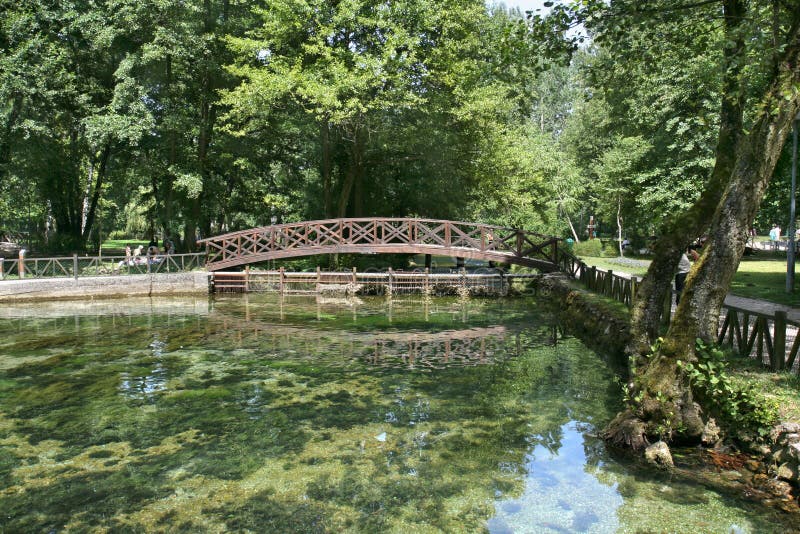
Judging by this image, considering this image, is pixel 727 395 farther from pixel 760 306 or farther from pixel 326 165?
pixel 326 165

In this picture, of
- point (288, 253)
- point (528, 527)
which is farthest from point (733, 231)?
point (288, 253)

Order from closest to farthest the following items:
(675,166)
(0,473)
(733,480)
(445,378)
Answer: (733,480) → (0,473) → (445,378) → (675,166)

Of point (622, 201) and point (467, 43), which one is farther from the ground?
point (467, 43)

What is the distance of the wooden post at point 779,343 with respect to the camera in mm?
8568

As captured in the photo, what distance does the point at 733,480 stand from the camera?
7.14m

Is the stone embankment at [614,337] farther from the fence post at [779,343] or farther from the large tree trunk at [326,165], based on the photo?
the large tree trunk at [326,165]

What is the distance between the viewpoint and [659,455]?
766 centimetres

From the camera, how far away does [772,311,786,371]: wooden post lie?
28.1 ft

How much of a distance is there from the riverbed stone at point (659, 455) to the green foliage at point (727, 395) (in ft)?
3.09

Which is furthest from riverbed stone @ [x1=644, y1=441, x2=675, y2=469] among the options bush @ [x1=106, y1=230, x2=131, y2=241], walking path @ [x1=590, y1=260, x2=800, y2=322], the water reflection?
bush @ [x1=106, y1=230, x2=131, y2=241]

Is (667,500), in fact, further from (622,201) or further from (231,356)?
(622,201)

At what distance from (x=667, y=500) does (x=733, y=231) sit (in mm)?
A: 3594

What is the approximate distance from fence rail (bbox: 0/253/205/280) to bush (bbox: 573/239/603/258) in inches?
1002

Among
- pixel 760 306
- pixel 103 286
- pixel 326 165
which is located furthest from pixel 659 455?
pixel 326 165
